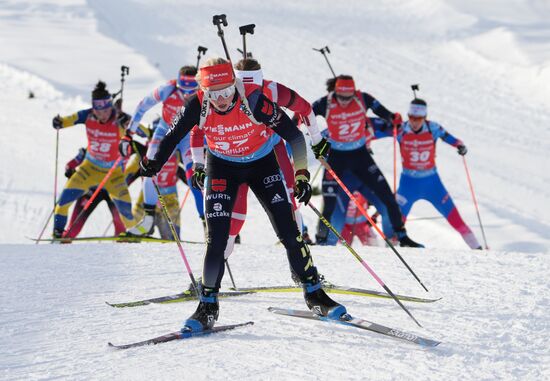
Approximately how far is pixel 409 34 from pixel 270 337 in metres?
20.6

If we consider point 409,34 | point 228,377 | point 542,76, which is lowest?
point 228,377

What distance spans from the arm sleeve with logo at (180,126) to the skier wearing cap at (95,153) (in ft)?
15.7

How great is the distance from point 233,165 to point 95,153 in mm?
5138

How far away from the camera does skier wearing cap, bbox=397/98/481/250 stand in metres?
9.58

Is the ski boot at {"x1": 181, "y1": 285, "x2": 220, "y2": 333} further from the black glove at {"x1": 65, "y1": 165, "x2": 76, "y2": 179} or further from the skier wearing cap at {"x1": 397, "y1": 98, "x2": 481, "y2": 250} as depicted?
the black glove at {"x1": 65, "y1": 165, "x2": 76, "y2": 179}

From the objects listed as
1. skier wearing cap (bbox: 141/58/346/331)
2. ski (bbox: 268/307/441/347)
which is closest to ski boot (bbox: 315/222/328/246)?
ski (bbox: 268/307/441/347)

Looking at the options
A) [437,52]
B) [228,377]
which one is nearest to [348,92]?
[228,377]

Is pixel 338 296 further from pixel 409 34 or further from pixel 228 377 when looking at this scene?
pixel 409 34

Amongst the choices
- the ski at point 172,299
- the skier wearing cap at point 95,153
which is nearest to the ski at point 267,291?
the ski at point 172,299

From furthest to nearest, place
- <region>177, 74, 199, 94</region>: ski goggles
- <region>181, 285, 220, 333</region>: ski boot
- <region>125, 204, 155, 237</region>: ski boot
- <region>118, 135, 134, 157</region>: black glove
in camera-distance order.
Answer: <region>125, 204, 155, 237</region>: ski boot < <region>177, 74, 199, 94</region>: ski goggles < <region>118, 135, 134, 157</region>: black glove < <region>181, 285, 220, 333</region>: ski boot

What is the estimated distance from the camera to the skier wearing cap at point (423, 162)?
9.58m

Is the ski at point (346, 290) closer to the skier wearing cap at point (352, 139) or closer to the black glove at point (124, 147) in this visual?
the black glove at point (124, 147)

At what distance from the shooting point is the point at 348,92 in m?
8.79

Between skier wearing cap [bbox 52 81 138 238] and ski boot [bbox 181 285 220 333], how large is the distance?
16.9 feet
